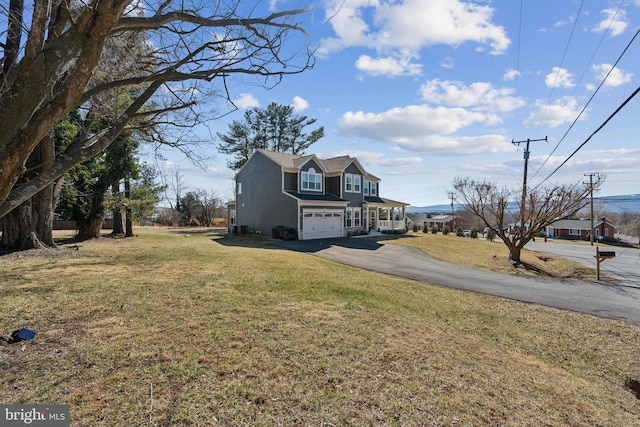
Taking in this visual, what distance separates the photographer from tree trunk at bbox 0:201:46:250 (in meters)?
10.4

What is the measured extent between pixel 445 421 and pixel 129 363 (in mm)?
3274

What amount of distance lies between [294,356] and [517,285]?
32.0ft

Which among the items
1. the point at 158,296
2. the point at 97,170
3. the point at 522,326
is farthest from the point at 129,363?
the point at 97,170

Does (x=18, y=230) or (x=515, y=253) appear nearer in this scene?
(x=18, y=230)

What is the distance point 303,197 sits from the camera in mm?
22406

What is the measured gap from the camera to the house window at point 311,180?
79.3ft

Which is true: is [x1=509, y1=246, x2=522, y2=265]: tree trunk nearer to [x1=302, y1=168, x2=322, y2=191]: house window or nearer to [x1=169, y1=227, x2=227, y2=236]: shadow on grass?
[x1=302, y1=168, x2=322, y2=191]: house window

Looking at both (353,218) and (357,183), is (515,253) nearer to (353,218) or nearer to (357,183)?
(353,218)

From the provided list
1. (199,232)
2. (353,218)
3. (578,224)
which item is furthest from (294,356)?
(578,224)

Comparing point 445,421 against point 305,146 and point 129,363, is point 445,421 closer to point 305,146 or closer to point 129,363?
point 129,363

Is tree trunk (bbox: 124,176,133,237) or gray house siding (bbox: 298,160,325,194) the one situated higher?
gray house siding (bbox: 298,160,325,194)

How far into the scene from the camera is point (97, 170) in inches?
613

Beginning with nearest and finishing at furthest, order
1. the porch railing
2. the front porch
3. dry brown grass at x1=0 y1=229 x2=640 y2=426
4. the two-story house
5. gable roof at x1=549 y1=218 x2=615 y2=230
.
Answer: dry brown grass at x1=0 y1=229 x2=640 y2=426 < the two-story house < the front porch < the porch railing < gable roof at x1=549 y1=218 x2=615 y2=230

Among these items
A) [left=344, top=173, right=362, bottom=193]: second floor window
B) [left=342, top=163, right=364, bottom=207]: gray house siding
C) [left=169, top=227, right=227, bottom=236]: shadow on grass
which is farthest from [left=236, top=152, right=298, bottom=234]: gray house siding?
[left=344, top=173, right=362, bottom=193]: second floor window
